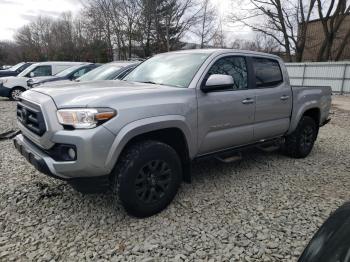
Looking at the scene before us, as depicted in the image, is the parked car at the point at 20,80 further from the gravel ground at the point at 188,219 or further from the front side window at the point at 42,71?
the gravel ground at the point at 188,219

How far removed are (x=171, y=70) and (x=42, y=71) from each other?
461 inches

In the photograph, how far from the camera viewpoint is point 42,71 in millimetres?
13844

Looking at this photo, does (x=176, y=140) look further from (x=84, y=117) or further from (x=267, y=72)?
(x=267, y=72)

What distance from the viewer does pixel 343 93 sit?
731 inches

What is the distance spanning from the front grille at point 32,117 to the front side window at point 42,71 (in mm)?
11284

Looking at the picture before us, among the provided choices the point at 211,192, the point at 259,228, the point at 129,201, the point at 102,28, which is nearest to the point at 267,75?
the point at 211,192

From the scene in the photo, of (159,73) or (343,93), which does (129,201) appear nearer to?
(159,73)

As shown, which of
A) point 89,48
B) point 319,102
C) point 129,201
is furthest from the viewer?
point 89,48

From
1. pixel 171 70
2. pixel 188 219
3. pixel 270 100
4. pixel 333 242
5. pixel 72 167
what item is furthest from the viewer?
pixel 270 100

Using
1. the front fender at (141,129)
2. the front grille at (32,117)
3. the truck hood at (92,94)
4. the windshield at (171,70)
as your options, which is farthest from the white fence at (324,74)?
the front grille at (32,117)

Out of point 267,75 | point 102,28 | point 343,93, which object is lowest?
point 343,93

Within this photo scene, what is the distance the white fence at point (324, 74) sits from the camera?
60.2 ft

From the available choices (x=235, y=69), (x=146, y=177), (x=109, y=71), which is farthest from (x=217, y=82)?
(x=109, y=71)

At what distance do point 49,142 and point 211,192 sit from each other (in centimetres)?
214
